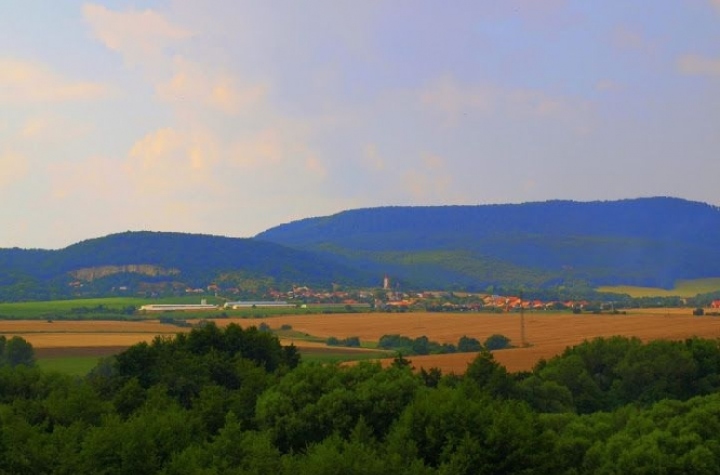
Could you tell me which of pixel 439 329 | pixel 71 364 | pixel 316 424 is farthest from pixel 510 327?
pixel 316 424

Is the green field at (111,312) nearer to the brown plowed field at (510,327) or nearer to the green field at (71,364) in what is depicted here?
the brown plowed field at (510,327)

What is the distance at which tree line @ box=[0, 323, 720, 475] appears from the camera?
150 ft

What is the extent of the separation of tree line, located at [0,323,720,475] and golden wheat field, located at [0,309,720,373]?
2620 centimetres

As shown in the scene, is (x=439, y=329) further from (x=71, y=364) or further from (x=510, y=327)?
(x=71, y=364)

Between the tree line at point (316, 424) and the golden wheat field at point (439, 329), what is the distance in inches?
1032

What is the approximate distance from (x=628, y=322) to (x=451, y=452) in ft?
327

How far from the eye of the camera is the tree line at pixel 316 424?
1799 inches

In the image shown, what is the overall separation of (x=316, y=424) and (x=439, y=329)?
305 ft

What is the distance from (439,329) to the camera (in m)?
148

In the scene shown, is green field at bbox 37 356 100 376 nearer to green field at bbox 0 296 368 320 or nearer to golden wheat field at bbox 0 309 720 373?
golden wheat field at bbox 0 309 720 373

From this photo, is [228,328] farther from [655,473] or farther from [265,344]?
[655,473]

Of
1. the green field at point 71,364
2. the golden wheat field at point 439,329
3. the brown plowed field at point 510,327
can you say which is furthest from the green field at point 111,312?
the green field at point 71,364

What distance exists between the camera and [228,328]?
279 feet

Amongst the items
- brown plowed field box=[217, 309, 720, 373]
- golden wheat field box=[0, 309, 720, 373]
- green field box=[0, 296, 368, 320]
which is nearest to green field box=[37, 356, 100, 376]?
golden wheat field box=[0, 309, 720, 373]
